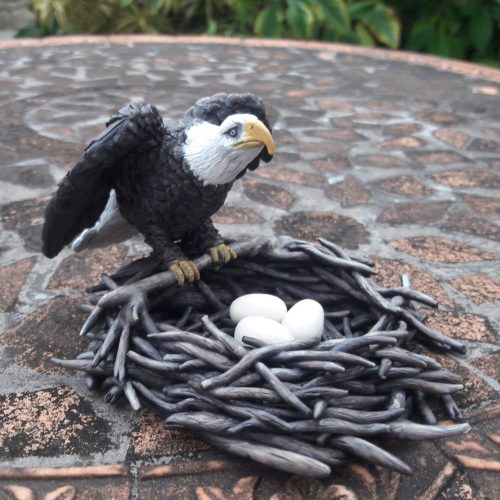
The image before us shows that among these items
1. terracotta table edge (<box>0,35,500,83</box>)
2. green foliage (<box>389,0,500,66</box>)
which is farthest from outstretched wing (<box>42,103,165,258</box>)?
green foliage (<box>389,0,500,66</box>)

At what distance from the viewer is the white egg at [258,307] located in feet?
3.39

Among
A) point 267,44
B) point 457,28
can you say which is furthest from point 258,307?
point 457,28

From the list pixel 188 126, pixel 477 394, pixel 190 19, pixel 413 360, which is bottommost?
pixel 190 19

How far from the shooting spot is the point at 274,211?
1844mm

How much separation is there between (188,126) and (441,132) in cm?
172

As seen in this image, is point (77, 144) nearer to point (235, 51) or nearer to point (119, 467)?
point (119, 467)

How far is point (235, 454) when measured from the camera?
875mm

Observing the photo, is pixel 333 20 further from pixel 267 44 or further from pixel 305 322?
pixel 305 322

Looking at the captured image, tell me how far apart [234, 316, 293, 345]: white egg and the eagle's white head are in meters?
0.23

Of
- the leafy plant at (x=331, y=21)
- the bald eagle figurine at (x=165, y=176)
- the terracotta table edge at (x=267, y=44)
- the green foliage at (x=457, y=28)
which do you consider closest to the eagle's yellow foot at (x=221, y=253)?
the bald eagle figurine at (x=165, y=176)

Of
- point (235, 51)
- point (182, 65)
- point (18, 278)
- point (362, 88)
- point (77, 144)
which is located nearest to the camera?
A: point (18, 278)

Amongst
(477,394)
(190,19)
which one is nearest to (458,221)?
(477,394)

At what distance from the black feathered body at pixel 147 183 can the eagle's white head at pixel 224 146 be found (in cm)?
2

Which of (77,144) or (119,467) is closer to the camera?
(119,467)
